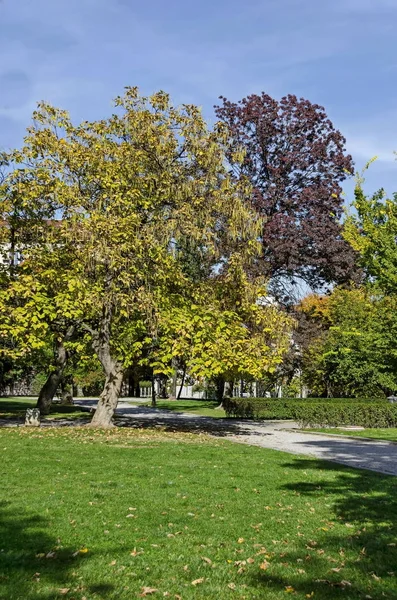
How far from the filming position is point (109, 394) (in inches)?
747

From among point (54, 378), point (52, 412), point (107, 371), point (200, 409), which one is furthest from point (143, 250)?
point (200, 409)

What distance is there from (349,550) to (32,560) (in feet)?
11.0

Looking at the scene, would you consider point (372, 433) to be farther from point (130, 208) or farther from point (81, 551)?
point (81, 551)

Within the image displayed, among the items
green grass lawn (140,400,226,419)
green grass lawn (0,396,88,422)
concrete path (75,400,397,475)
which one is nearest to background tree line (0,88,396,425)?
concrete path (75,400,397,475)

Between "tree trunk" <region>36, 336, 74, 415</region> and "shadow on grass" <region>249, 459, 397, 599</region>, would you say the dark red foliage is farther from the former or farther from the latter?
"shadow on grass" <region>249, 459, 397, 599</region>

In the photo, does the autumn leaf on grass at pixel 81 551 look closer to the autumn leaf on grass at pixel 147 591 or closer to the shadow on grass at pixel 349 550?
the autumn leaf on grass at pixel 147 591

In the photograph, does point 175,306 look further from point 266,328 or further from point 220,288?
point 266,328

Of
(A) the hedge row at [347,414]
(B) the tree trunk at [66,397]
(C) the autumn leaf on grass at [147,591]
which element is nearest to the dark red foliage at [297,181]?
(A) the hedge row at [347,414]

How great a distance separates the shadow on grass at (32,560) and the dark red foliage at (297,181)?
23640 millimetres

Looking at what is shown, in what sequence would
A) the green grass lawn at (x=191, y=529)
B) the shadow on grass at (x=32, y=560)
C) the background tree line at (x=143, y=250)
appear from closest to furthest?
1. the shadow on grass at (x=32, y=560)
2. the green grass lawn at (x=191, y=529)
3. the background tree line at (x=143, y=250)

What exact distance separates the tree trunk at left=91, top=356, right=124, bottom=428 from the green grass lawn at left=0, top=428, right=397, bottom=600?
6.30 m

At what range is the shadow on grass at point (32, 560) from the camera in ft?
15.0

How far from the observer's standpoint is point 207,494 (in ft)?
28.7

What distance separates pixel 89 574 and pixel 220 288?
14.7 meters
